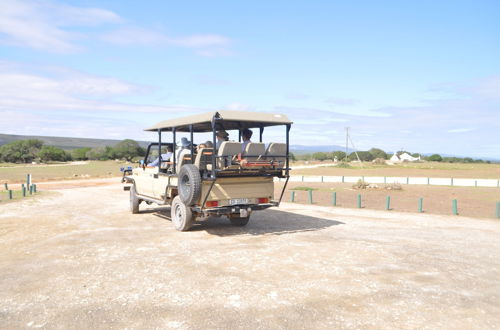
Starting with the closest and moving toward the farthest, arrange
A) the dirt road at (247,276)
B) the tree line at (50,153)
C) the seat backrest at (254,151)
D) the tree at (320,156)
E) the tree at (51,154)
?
the dirt road at (247,276), the seat backrest at (254,151), the tree line at (50,153), the tree at (51,154), the tree at (320,156)

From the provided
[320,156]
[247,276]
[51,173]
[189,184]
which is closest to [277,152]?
[189,184]

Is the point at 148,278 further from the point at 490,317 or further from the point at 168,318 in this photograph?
the point at 490,317

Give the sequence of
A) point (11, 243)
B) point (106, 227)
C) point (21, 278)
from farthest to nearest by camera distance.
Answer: point (106, 227) < point (11, 243) < point (21, 278)

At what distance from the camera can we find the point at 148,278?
6.41 metres

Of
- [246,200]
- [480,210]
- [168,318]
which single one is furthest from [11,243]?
[480,210]

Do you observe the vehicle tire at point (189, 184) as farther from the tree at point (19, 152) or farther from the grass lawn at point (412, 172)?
the tree at point (19, 152)

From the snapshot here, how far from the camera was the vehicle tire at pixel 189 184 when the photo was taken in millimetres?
9156

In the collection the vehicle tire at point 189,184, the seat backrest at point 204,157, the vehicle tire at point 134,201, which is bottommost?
the vehicle tire at point 134,201

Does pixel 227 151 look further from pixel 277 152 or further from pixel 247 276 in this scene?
pixel 247 276

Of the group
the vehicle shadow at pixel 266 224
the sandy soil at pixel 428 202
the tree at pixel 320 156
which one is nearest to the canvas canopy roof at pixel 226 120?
the vehicle shadow at pixel 266 224

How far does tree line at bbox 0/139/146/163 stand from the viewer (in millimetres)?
93500

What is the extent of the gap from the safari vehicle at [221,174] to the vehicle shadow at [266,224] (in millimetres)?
530

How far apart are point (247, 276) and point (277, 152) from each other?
4.28m

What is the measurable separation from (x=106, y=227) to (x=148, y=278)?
5190 mm
